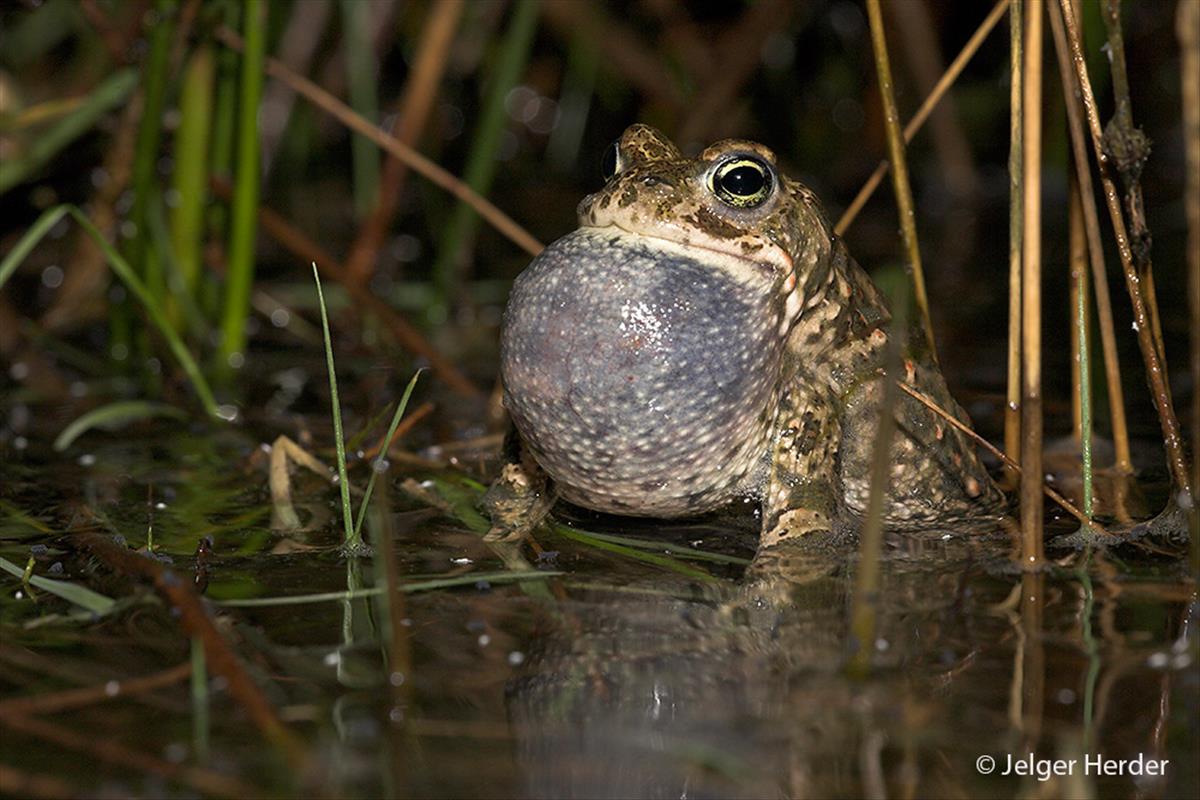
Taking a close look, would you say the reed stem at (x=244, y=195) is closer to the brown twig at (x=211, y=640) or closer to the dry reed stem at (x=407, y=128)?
the dry reed stem at (x=407, y=128)

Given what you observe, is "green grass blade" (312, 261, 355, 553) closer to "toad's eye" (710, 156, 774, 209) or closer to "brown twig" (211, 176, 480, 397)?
"toad's eye" (710, 156, 774, 209)

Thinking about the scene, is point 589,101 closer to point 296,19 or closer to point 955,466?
point 296,19

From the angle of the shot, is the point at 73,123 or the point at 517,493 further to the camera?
the point at 73,123

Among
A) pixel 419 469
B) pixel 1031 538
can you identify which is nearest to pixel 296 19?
pixel 419 469

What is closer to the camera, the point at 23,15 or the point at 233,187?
the point at 233,187

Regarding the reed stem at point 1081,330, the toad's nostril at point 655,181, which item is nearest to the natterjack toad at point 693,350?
the toad's nostril at point 655,181

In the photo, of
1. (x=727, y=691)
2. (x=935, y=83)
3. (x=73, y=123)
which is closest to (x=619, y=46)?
(x=935, y=83)

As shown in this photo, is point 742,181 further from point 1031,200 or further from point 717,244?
point 1031,200
